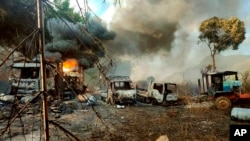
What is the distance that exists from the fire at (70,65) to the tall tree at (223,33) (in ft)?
40.6

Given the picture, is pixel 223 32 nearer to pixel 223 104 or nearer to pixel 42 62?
pixel 223 104

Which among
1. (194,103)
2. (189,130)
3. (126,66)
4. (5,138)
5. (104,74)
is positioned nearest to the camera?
(104,74)

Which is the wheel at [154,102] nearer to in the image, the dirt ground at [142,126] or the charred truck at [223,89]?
the charred truck at [223,89]

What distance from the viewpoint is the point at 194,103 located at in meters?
18.9

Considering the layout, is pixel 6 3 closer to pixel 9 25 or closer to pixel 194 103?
pixel 9 25

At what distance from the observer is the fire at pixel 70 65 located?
2768cm

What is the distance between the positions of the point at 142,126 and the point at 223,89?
24.7ft

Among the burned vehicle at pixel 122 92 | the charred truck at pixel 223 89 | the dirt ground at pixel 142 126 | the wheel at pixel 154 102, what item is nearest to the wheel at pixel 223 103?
the charred truck at pixel 223 89

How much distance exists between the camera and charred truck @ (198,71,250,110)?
16094 mm

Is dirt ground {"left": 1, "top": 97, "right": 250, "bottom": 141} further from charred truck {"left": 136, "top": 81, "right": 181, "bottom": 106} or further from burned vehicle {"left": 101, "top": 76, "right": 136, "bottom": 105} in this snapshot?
charred truck {"left": 136, "top": 81, "right": 181, "bottom": 106}

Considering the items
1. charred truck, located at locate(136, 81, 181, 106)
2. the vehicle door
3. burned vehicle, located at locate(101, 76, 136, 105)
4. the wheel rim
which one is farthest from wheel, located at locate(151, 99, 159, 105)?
the wheel rim

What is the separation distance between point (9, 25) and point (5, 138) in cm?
1745

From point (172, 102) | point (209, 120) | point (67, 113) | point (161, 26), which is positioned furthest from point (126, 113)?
point (161, 26)

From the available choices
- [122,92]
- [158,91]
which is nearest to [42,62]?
[122,92]
